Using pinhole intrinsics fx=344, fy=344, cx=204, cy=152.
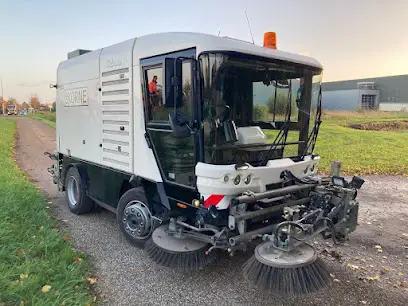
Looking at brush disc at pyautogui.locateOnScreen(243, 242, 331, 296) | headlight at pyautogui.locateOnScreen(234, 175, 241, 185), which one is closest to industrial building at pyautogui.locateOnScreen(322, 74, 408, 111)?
headlight at pyautogui.locateOnScreen(234, 175, 241, 185)

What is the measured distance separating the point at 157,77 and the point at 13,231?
9.91 ft

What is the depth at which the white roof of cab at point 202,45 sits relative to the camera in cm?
359

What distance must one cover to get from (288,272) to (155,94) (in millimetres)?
2595

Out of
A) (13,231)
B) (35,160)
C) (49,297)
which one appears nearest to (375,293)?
(49,297)

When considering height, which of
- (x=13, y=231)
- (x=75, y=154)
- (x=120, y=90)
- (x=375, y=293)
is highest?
(x=120, y=90)

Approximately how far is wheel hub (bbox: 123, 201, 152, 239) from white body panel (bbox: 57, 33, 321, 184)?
490 millimetres

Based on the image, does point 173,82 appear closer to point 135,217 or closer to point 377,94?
point 135,217

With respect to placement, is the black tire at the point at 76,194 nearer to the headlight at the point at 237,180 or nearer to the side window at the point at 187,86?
the side window at the point at 187,86

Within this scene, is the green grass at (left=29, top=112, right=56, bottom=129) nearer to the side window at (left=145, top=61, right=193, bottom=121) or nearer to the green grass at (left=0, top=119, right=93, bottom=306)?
the green grass at (left=0, top=119, right=93, bottom=306)

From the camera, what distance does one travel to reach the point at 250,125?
4.41 meters

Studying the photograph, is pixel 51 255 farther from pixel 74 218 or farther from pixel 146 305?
pixel 74 218

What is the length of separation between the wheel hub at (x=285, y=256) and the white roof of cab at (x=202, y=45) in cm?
209

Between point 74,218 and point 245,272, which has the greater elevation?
point 245,272

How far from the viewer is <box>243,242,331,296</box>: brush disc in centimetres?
310
